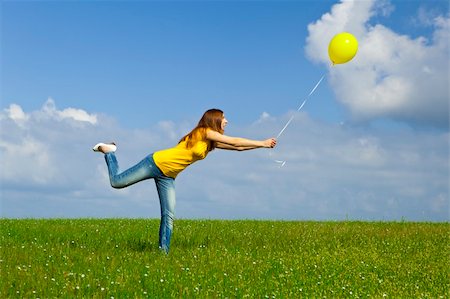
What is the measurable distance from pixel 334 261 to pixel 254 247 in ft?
7.65

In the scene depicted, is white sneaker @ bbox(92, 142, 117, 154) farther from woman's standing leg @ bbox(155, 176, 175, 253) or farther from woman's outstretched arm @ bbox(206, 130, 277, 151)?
woman's outstretched arm @ bbox(206, 130, 277, 151)

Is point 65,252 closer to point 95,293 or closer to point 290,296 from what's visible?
point 95,293

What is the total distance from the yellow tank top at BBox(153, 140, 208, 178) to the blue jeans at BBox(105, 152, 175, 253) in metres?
0.12

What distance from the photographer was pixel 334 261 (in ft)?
41.1

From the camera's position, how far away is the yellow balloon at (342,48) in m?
12.7

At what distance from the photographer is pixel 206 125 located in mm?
11609

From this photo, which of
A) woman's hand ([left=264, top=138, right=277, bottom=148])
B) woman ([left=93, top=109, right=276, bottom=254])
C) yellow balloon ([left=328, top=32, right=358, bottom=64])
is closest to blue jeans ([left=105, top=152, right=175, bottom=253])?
woman ([left=93, top=109, right=276, bottom=254])

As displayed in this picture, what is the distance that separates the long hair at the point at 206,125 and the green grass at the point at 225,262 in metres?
2.34

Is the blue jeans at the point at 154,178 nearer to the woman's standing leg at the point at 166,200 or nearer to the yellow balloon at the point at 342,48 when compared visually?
the woman's standing leg at the point at 166,200

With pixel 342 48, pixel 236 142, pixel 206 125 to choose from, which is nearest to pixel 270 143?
pixel 236 142

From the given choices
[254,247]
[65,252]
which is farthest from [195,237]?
[65,252]

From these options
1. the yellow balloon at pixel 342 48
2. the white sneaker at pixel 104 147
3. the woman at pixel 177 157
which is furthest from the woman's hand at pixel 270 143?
the white sneaker at pixel 104 147

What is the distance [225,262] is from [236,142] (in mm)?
2307

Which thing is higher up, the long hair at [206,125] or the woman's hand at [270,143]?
the long hair at [206,125]
